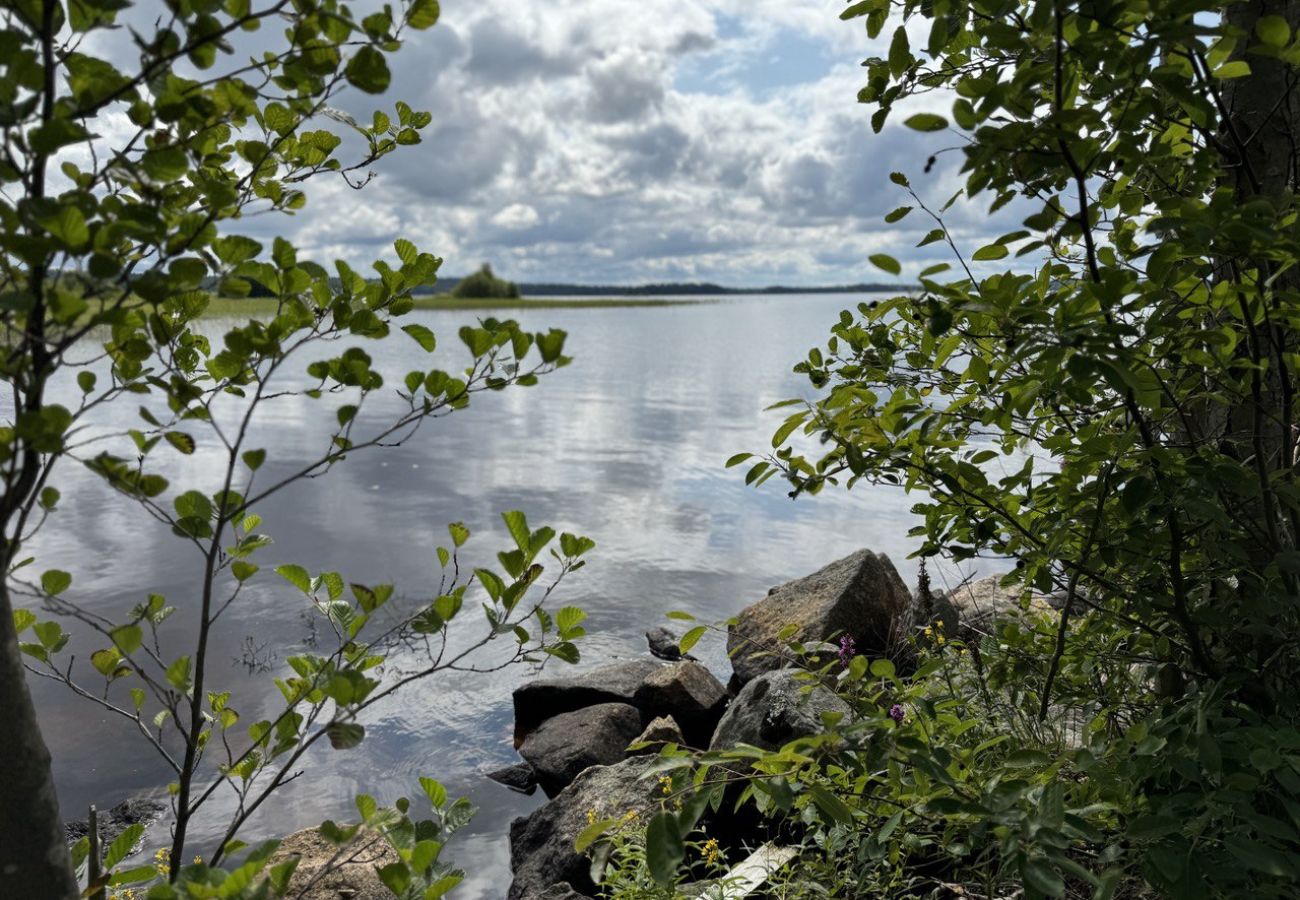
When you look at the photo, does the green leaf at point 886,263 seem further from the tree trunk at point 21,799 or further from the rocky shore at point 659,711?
the rocky shore at point 659,711

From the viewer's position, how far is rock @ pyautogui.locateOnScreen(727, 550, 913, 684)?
23.4 feet

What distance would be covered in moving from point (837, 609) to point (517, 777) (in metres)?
2.69

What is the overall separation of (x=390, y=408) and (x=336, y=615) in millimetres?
18826

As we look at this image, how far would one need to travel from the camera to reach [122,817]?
5488 mm

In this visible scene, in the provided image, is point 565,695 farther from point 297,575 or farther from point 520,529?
point 520,529

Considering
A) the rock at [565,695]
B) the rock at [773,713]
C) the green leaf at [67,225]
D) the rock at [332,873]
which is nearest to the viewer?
the green leaf at [67,225]

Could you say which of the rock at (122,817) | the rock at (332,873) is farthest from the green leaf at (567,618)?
the rock at (122,817)

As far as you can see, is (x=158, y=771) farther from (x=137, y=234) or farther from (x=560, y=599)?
(x=137, y=234)

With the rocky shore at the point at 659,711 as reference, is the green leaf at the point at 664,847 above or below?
above

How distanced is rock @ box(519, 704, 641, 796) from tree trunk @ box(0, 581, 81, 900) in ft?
16.3

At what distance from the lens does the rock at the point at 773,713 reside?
175 inches

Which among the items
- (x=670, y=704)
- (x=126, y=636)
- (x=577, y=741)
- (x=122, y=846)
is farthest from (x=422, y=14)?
(x=670, y=704)

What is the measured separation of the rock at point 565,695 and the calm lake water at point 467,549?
15cm

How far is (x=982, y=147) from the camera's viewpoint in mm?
1542
